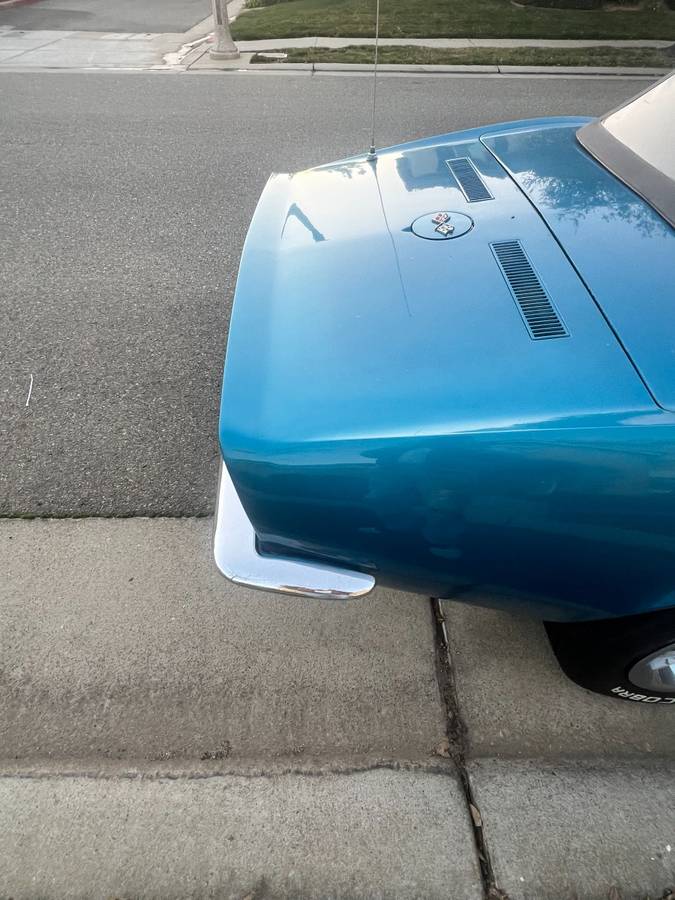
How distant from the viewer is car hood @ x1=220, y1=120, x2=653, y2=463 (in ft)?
4.35

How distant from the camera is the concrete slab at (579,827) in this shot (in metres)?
1.54

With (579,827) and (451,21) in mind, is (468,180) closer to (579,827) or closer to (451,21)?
(579,827)

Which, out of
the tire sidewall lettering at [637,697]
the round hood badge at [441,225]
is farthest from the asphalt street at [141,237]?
the tire sidewall lettering at [637,697]

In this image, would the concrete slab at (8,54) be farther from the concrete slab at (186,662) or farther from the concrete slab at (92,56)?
the concrete slab at (186,662)

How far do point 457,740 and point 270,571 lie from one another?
0.80 metres

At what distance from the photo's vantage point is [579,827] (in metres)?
1.64

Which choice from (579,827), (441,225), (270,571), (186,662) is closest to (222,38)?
(441,225)

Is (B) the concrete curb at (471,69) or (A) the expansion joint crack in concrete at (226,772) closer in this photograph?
(A) the expansion joint crack in concrete at (226,772)

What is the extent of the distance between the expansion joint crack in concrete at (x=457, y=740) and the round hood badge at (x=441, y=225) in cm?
122

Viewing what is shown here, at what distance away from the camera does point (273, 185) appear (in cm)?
226

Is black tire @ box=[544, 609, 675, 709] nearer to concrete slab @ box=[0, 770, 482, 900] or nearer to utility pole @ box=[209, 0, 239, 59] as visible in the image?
concrete slab @ box=[0, 770, 482, 900]

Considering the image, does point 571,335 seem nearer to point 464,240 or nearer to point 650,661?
point 464,240

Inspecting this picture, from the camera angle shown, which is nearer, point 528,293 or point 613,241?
point 528,293

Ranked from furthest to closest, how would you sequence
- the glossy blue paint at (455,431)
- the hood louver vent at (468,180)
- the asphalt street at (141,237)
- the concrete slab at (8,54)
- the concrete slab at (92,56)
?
1. the concrete slab at (8,54)
2. the concrete slab at (92,56)
3. the asphalt street at (141,237)
4. the hood louver vent at (468,180)
5. the glossy blue paint at (455,431)
